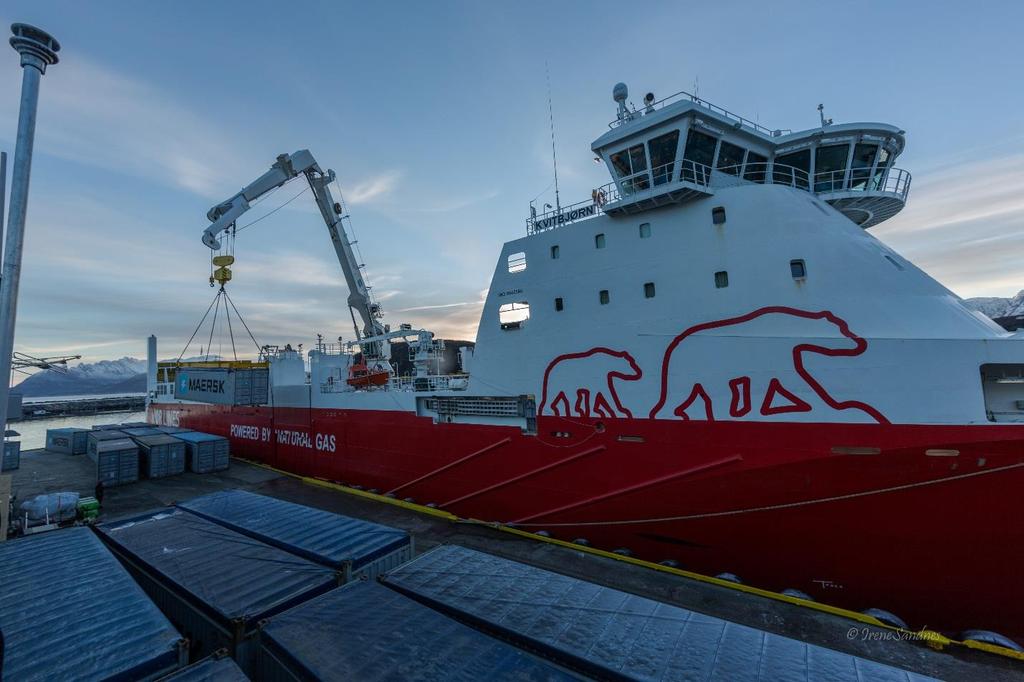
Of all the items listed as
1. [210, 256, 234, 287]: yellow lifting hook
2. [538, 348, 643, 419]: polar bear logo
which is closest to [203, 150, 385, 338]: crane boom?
[210, 256, 234, 287]: yellow lifting hook

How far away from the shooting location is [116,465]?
17062 mm

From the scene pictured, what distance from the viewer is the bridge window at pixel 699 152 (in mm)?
10312

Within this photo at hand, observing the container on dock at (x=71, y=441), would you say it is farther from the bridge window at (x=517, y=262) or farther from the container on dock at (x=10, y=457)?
the bridge window at (x=517, y=262)

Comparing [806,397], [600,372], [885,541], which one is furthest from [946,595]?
[600,372]

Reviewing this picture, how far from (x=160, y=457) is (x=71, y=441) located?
1230cm

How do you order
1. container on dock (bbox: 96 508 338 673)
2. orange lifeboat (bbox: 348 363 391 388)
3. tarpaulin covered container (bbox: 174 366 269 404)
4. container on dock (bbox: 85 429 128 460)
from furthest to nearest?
container on dock (bbox: 85 429 128 460)
tarpaulin covered container (bbox: 174 366 269 404)
orange lifeboat (bbox: 348 363 391 388)
container on dock (bbox: 96 508 338 673)

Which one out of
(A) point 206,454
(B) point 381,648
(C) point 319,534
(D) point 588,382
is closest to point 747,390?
(D) point 588,382

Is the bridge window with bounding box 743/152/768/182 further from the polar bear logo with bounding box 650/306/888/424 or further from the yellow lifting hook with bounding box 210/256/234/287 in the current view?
the yellow lifting hook with bounding box 210/256/234/287

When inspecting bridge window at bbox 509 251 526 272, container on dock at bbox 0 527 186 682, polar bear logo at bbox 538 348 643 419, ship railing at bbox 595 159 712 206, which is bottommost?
container on dock at bbox 0 527 186 682

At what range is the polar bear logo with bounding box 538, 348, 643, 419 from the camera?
389 inches

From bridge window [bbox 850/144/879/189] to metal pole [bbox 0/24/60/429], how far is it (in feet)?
49.5

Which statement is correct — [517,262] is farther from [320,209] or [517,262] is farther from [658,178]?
[320,209]

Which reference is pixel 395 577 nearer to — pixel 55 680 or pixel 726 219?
pixel 55 680

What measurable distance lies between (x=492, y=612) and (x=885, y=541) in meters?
7.08
